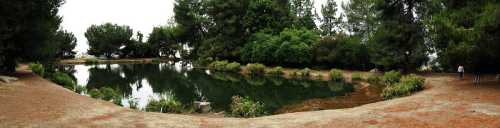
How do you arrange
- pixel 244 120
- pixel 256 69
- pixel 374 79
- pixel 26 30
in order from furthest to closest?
pixel 256 69, pixel 374 79, pixel 26 30, pixel 244 120

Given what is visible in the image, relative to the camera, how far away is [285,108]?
20.8 metres

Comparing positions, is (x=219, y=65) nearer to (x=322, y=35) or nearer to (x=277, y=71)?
(x=277, y=71)

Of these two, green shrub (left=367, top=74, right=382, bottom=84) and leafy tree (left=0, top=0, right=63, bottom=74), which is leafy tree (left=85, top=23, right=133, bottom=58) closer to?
leafy tree (left=0, top=0, right=63, bottom=74)

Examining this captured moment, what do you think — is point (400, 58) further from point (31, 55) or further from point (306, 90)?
point (31, 55)

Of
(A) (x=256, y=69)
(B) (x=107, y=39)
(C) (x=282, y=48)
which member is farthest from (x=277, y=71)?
(B) (x=107, y=39)

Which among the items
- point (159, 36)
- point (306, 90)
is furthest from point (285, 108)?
point (159, 36)

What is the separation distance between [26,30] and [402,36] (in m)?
25.9

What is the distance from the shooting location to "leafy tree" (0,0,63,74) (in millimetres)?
21895

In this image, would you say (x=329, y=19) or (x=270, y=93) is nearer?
(x=270, y=93)

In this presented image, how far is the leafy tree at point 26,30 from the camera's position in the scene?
21895mm

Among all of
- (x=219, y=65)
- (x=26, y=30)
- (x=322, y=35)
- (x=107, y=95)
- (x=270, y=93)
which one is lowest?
(x=270, y=93)

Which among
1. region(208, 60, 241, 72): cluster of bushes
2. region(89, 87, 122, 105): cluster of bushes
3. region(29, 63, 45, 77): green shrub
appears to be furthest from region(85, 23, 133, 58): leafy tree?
region(89, 87, 122, 105): cluster of bushes

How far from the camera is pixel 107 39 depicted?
2948 inches

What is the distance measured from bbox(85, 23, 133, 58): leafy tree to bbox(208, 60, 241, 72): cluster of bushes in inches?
1090
